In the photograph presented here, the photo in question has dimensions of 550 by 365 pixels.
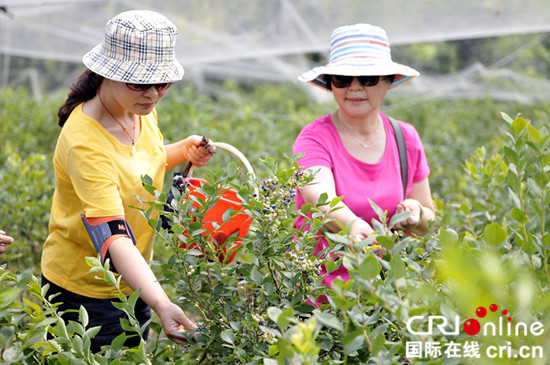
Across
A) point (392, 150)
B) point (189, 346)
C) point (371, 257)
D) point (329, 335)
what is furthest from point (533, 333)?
point (392, 150)

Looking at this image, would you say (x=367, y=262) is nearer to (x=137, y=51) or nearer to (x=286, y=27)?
(x=137, y=51)

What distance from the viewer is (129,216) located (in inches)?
87.9

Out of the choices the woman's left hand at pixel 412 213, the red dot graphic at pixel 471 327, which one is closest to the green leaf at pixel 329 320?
the red dot graphic at pixel 471 327

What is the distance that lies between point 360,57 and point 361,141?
0.32 metres

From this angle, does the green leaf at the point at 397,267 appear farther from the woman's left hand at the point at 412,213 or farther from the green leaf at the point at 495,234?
the woman's left hand at the point at 412,213

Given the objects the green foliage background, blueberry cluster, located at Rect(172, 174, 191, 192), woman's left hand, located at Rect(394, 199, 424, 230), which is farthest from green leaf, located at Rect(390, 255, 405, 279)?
woman's left hand, located at Rect(394, 199, 424, 230)

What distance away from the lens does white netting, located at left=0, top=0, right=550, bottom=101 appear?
6.11 m

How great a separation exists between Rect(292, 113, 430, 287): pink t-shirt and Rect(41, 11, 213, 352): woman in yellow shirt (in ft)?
1.29

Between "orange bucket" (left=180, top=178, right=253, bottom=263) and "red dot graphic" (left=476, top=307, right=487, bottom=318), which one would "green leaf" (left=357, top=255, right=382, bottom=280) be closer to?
"red dot graphic" (left=476, top=307, right=487, bottom=318)

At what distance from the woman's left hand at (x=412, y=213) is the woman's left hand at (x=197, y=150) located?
2.36 feet

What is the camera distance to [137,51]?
2.07 meters

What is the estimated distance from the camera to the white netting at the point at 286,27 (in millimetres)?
6109

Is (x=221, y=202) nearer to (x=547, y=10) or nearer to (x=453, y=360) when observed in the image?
(x=453, y=360)

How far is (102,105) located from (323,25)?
501 centimetres
